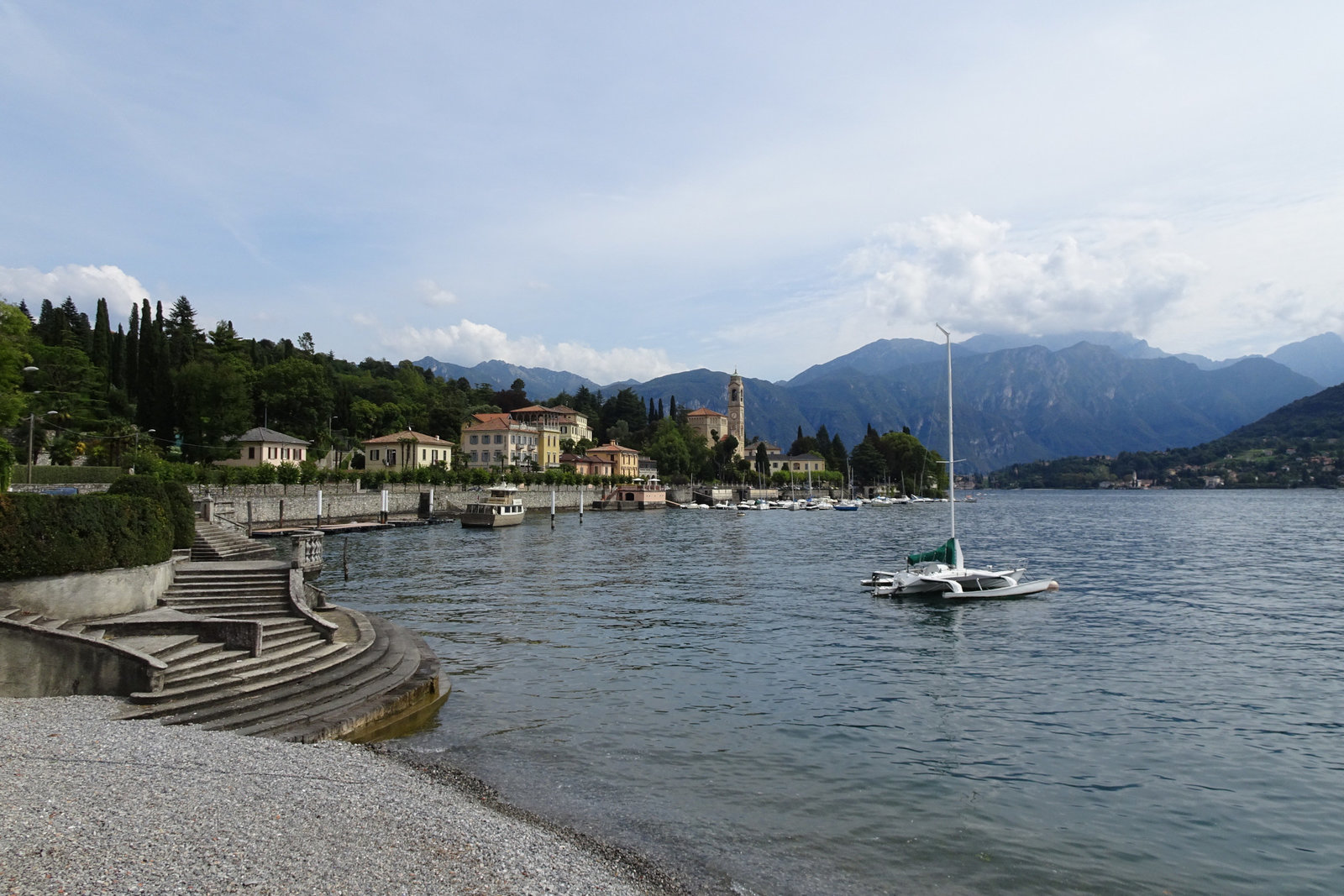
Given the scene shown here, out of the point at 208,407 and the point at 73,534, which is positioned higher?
the point at 208,407

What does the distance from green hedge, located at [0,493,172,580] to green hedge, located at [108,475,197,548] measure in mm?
5975

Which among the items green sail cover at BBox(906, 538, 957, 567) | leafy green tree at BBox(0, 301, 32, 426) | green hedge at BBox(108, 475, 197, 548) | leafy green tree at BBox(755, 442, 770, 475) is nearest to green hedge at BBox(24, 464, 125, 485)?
leafy green tree at BBox(0, 301, 32, 426)

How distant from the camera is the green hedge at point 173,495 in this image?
70.0 feet

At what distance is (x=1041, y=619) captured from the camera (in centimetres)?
2575

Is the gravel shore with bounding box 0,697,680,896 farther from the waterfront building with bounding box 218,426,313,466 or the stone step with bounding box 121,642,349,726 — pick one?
the waterfront building with bounding box 218,426,313,466

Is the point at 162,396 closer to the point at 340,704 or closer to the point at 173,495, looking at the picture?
the point at 173,495

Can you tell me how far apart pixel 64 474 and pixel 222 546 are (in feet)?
90.2

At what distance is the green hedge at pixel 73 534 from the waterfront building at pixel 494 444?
105 meters

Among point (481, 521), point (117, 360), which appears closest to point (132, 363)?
point (117, 360)

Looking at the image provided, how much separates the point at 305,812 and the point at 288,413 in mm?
93267

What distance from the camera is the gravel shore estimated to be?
21.7ft

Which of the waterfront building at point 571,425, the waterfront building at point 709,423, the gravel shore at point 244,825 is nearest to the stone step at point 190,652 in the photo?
the gravel shore at point 244,825

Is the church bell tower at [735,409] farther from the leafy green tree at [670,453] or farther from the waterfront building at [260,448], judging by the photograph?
the waterfront building at [260,448]

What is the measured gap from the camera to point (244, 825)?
305 inches
